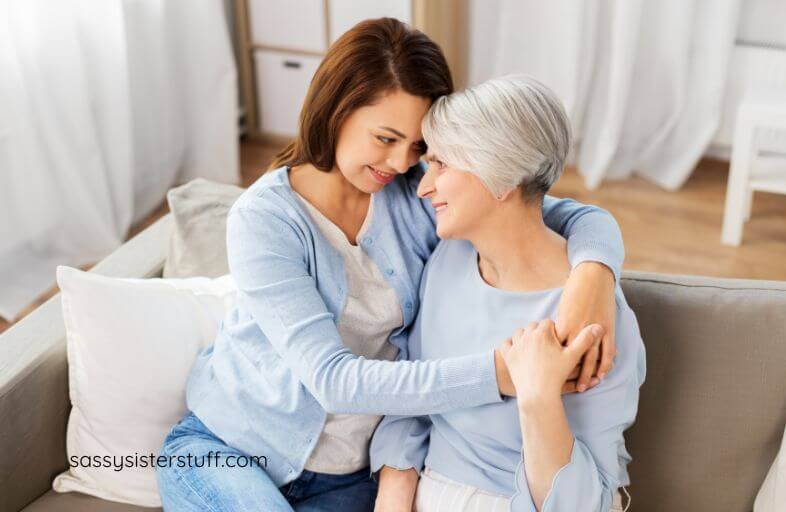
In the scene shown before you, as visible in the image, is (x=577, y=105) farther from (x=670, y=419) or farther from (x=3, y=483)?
(x=3, y=483)

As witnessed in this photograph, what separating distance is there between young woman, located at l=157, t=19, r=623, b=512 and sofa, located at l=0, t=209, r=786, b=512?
0.18m

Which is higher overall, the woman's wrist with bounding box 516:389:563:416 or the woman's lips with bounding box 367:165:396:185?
the woman's lips with bounding box 367:165:396:185

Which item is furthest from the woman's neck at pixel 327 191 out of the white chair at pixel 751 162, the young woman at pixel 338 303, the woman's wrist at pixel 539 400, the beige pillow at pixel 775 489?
the white chair at pixel 751 162

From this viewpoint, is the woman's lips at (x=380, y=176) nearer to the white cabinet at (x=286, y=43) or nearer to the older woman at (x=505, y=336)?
the older woman at (x=505, y=336)

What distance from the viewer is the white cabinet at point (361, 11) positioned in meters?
3.60

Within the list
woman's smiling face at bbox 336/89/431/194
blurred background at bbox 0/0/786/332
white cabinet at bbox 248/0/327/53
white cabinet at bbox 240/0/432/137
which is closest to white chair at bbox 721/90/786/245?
blurred background at bbox 0/0/786/332

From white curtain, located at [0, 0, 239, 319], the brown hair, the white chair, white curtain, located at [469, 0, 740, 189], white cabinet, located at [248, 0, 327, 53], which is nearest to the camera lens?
the brown hair

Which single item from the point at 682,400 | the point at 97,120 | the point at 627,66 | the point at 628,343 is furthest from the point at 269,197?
the point at 627,66

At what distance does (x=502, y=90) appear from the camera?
140cm

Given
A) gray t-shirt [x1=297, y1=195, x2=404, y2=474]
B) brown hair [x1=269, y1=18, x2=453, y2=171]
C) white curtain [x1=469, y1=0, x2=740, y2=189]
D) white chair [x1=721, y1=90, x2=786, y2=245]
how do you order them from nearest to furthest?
brown hair [x1=269, y1=18, x2=453, y2=171], gray t-shirt [x1=297, y1=195, x2=404, y2=474], white chair [x1=721, y1=90, x2=786, y2=245], white curtain [x1=469, y1=0, x2=740, y2=189]

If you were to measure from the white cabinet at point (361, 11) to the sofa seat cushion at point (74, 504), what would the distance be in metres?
2.37

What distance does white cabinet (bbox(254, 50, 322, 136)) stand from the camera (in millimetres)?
3885

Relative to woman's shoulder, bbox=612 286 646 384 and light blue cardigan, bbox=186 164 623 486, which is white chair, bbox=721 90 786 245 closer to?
light blue cardigan, bbox=186 164 623 486

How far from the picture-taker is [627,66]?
3.62 metres
